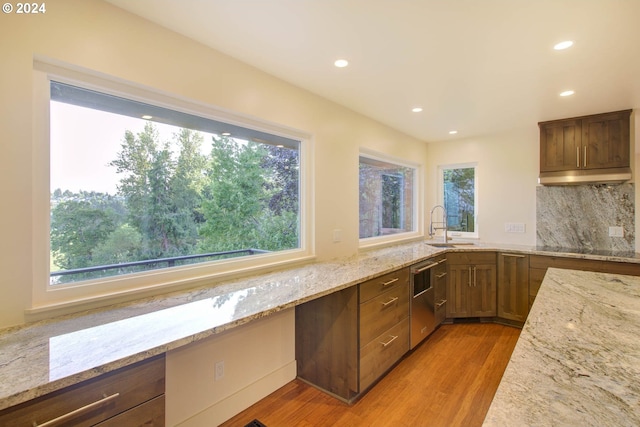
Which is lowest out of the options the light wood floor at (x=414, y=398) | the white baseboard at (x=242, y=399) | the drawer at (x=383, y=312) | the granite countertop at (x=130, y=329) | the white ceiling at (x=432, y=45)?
the light wood floor at (x=414, y=398)

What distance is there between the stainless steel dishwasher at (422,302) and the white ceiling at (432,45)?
166cm

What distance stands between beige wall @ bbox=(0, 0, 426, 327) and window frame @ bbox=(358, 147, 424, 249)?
975mm

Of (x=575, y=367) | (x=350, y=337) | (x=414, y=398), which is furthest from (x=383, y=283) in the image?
(x=575, y=367)

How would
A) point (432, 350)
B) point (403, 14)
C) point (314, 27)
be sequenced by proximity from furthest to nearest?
1. point (432, 350)
2. point (314, 27)
3. point (403, 14)

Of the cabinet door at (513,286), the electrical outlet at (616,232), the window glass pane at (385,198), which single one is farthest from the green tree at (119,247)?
the electrical outlet at (616,232)

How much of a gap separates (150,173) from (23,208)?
590 millimetres

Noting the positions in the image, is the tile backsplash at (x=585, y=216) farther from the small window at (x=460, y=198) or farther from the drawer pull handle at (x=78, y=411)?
the drawer pull handle at (x=78, y=411)

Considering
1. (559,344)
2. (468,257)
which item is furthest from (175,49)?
(468,257)

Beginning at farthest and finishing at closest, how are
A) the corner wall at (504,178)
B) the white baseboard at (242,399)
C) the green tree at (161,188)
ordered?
the corner wall at (504,178) → the white baseboard at (242,399) → the green tree at (161,188)

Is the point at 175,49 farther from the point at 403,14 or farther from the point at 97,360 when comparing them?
the point at 97,360

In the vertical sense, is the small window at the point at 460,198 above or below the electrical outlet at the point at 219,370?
above

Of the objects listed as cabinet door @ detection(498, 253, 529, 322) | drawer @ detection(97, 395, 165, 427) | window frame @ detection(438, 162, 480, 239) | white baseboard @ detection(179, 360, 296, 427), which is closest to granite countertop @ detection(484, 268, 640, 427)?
drawer @ detection(97, 395, 165, 427)

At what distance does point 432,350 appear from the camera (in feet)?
9.73

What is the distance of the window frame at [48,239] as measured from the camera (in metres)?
1.40
